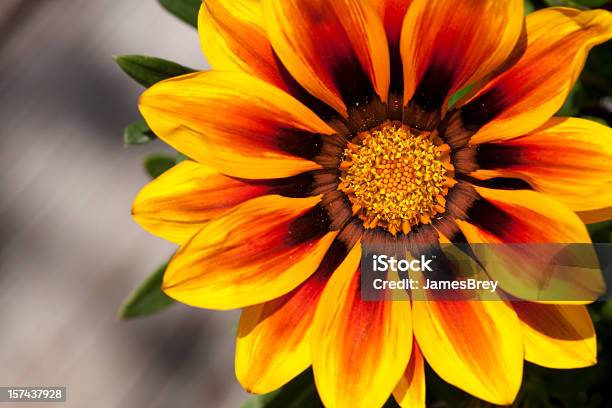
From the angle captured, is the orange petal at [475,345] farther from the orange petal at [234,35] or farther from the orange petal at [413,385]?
the orange petal at [234,35]

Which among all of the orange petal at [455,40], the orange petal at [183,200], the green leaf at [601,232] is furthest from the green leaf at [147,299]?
the green leaf at [601,232]

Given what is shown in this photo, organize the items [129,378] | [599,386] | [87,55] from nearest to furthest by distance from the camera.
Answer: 1. [599,386]
2. [129,378]
3. [87,55]

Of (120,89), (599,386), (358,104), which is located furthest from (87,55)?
(599,386)

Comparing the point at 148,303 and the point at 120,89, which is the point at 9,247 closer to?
the point at 120,89

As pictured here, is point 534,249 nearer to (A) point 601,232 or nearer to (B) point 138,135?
(A) point 601,232

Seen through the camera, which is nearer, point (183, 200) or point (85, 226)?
point (183, 200)

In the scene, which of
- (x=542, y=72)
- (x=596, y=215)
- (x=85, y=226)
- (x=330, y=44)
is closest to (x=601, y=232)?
(x=596, y=215)
